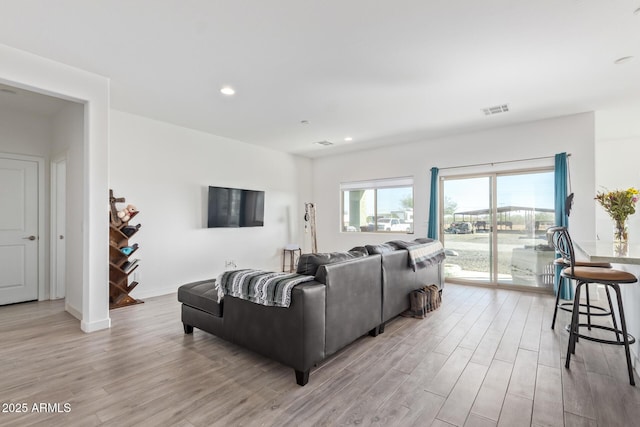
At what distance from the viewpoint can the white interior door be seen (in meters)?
4.27

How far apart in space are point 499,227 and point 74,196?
6.31m

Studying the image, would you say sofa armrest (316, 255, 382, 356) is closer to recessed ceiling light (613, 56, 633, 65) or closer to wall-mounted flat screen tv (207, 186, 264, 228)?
recessed ceiling light (613, 56, 633, 65)

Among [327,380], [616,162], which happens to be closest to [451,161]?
[616,162]

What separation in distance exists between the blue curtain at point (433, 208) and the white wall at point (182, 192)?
3.31 m

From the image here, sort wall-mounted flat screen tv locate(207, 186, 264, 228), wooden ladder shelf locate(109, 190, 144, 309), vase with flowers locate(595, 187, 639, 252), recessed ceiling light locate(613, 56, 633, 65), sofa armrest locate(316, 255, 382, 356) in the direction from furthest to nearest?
wall-mounted flat screen tv locate(207, 186, 264, 228) → wooden ladder shelf locate(109, 190, 144, 309) → recessed ceiling light locate(613, 56, 633, 65) → vase with flowers locate(595, 187, 639, 252) → sofa armrest locate(316, 255, 382, 356)

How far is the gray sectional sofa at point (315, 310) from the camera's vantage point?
7.31 feet

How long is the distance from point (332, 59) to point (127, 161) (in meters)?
3.44

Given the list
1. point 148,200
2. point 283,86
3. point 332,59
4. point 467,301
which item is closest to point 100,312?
point 148,200

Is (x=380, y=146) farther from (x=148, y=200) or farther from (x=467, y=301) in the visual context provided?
(x=148, y=200)

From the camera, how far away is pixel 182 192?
5230 mm

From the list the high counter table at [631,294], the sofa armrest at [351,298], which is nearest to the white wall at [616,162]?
the high counter table at [631,294]

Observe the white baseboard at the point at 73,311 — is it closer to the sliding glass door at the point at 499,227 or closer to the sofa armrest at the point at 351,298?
the sofa armrest at the point at 351,298

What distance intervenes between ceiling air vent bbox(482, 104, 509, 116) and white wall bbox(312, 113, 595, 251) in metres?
0.86

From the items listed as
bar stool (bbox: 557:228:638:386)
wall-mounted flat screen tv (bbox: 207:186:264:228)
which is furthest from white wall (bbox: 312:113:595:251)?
bar stool (bbox: 557:228:638:386)
